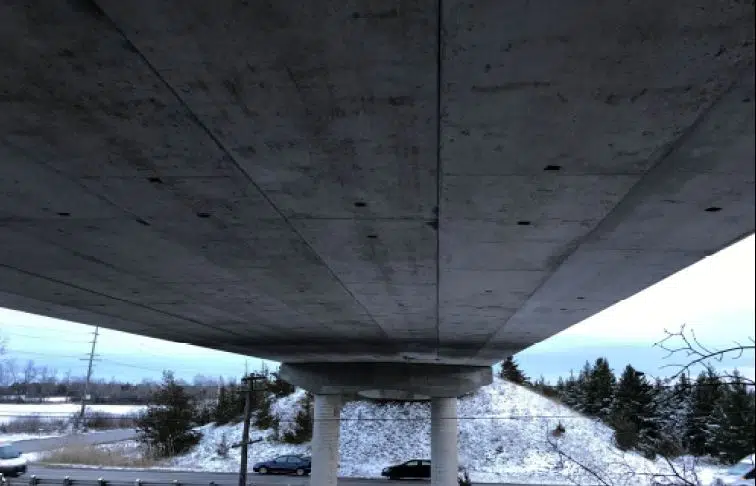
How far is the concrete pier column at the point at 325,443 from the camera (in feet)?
87.6

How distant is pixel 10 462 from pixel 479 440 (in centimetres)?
3574

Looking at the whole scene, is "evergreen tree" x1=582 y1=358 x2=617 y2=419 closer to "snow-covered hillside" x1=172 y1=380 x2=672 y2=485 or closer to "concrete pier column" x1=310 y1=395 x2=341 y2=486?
"snow-covered hillside" x1=172 y1=380 x2=672 y2=485

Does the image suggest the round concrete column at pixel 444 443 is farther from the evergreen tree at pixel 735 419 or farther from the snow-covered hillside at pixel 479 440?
the evergreen tree at pixel 735 419

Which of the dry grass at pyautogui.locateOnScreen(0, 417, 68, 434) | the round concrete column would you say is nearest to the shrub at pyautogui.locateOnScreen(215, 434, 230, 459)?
the dry grass at pyautogui.locateOnScreen(0, 417, 68, 434)

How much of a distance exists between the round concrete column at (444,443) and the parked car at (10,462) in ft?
62.5

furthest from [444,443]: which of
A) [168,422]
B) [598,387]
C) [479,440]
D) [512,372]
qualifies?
[512,372]

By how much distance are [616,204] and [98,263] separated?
840 cm

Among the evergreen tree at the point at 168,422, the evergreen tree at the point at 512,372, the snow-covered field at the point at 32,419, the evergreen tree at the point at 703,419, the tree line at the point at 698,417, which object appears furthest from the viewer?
the evergreen tree at the point at 512,372

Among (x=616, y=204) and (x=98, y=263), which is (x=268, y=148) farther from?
(x=98, y=263)

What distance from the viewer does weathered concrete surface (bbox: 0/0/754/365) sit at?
11.7ft

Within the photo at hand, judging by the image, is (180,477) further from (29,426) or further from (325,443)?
(325,443)

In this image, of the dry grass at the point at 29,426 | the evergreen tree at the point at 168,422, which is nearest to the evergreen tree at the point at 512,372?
the evergreen tree at the point at 168,422

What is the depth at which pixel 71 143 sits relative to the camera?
17.3 feet

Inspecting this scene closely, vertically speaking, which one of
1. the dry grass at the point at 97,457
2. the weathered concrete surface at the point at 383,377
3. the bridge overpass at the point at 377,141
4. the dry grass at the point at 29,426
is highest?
the bridge overpass at the point at 377,141
